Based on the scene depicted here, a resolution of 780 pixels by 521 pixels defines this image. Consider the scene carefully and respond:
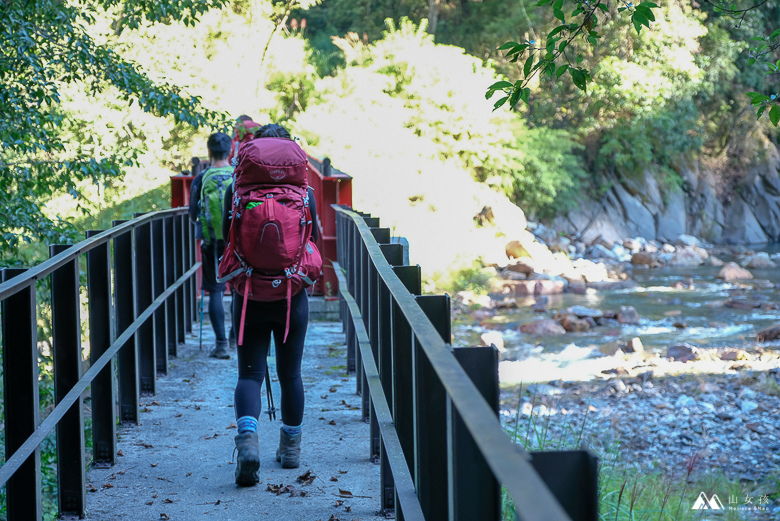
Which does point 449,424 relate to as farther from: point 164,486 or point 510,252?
point 510,252

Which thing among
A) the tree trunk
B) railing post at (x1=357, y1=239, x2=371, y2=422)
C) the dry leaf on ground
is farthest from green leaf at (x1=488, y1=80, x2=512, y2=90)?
the tree trunk

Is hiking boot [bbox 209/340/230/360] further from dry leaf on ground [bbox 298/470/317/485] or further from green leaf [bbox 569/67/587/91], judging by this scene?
green leaf [bbox 569/67/587/91]

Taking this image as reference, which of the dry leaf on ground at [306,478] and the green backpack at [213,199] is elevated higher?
the green backpack at [213,199]

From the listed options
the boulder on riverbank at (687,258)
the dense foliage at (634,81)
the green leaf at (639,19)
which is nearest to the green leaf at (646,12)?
the green leaf at (639,19)

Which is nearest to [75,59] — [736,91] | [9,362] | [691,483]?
[9,362]

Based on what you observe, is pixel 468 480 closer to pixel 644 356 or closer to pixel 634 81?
pixel 644 356

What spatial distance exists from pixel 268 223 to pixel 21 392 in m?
1.17

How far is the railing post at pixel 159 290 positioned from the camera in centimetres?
569

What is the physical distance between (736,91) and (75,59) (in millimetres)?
29899

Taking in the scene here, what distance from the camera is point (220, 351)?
674 centimetres

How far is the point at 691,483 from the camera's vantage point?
848 centimetres

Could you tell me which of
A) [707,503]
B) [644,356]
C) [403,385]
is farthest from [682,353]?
[403,385]

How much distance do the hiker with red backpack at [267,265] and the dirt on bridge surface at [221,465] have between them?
0.22 meters

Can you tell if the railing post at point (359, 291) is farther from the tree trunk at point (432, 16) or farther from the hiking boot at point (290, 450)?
the tree trunk at point (432, 16)
